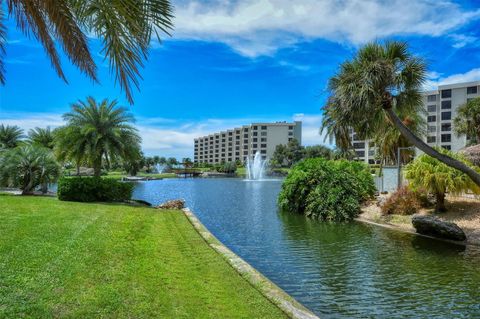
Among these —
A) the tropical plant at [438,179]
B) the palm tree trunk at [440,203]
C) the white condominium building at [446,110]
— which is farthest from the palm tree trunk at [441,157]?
the white condominium building at [446,110]

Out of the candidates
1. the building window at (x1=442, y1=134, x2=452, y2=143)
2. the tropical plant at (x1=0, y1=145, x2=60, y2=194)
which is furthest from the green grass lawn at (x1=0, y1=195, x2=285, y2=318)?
the building window at (x1=442, y1=134, x2=452, y2=143)

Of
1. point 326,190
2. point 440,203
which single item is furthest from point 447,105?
point 440,203

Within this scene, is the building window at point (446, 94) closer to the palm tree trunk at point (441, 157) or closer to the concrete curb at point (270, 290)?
the palm tree trunk at point (441, 157)

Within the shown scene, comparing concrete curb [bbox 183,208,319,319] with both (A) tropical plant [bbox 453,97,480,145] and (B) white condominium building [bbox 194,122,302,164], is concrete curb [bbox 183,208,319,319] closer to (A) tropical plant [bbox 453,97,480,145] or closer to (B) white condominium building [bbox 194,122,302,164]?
(A) tropical plant [bbox 453,97,480,145]

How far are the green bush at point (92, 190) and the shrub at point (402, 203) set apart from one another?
14.0 m

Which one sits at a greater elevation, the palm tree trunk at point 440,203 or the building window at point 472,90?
the building window at point 472,90

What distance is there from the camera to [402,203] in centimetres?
1895

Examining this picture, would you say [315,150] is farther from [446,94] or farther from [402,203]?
[402,203]

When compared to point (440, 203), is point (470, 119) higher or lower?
higher

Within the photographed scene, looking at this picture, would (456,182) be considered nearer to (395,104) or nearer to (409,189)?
(409,189)

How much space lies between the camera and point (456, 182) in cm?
1666

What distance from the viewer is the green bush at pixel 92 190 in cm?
2031

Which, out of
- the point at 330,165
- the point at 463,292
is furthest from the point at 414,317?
the point at 330,165

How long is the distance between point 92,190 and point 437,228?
1662cm
